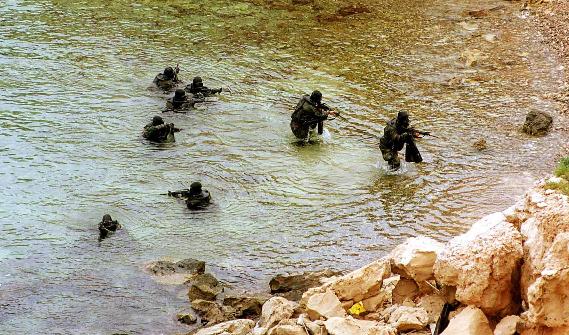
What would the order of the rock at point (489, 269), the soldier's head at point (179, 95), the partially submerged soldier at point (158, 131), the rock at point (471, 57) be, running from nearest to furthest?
the rock at point (489, 269)
the partially submerged soldier at point (158, 131)
the soldier's head at point (179, 95)
the rock at point (471, 57)

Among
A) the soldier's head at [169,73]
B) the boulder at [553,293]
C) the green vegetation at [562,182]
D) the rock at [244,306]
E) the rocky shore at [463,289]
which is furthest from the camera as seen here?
the soldier's head at [169,73]

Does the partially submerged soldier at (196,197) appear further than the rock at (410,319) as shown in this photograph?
Yes

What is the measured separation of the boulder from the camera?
7.61 metres

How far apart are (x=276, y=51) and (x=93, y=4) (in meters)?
8.29

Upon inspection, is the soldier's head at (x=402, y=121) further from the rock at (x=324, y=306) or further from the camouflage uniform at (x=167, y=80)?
the camouflage uniform at (x=167, y=80)

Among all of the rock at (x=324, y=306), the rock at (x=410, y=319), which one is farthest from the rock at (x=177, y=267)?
the rock at (x=410, y=319)

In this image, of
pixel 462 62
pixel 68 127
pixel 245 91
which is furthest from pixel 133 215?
pixel 462 62

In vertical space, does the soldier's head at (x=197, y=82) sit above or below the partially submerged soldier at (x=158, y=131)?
above

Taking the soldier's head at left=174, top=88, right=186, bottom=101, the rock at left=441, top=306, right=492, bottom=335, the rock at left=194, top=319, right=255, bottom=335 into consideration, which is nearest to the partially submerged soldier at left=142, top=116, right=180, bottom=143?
the soldier's head at left=174, top=88, right=186, bottom=101

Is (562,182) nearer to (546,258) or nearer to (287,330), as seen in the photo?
(546,258)

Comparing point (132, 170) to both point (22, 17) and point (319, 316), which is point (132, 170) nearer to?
point (319, 316)

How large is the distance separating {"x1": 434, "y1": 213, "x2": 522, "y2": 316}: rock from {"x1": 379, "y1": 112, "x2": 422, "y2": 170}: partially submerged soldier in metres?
7.28

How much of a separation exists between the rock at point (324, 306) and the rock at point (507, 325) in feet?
6.75

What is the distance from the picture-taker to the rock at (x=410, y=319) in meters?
9.01
